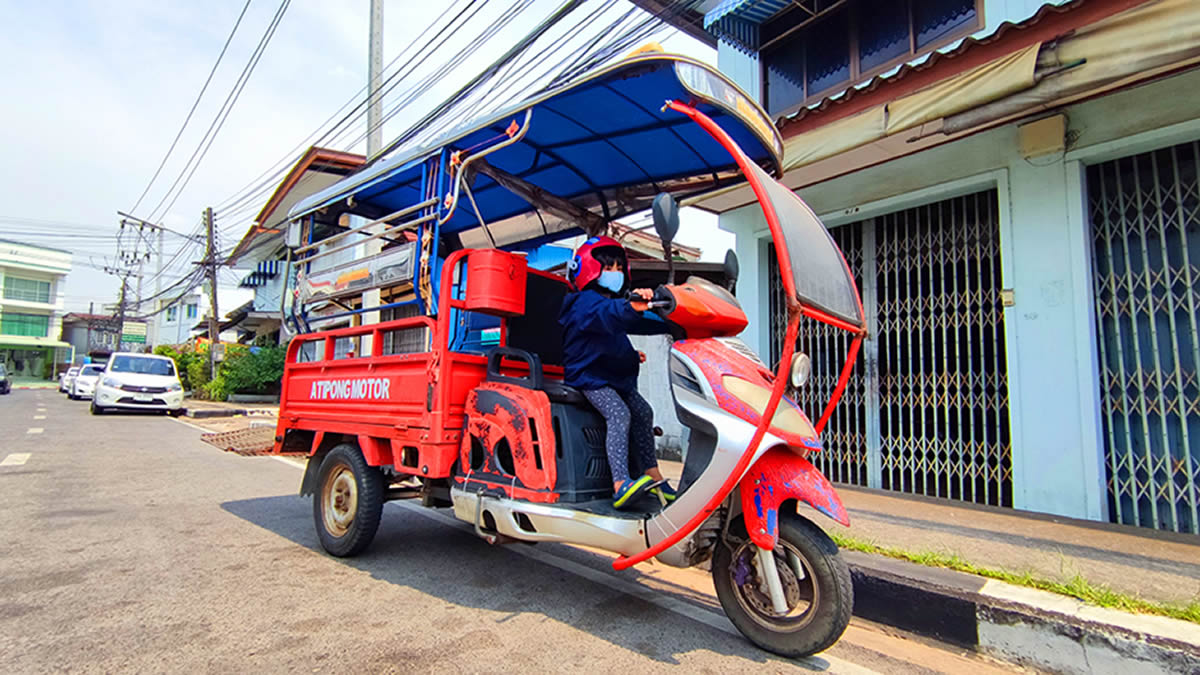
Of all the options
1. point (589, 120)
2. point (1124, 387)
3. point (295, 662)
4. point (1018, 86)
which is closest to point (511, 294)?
point (589, 120)

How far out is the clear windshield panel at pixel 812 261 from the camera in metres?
2.36

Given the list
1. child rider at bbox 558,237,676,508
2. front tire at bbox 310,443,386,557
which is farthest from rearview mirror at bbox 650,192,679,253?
front tire at bbox 310,443,386,557

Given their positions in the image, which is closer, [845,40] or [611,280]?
[611,280]

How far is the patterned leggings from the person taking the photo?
3.04 metres

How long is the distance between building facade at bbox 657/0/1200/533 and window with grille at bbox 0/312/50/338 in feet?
186

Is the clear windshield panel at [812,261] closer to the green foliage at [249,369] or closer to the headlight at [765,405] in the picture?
the headlight at [765,405]

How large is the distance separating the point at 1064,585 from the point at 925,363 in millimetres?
3208

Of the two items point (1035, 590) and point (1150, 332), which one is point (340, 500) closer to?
point (1035, 590)

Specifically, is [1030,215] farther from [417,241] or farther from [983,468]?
[417,241]

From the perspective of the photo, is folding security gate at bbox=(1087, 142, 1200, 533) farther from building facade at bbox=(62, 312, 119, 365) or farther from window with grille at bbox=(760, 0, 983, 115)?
building facade at bbox=(62, 312, 119, 365)

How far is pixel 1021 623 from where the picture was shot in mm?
2746

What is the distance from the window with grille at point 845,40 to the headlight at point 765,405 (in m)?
4.91

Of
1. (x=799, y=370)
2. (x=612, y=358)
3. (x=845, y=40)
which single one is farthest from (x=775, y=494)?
(x=845, y=40)

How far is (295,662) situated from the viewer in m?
2.37
